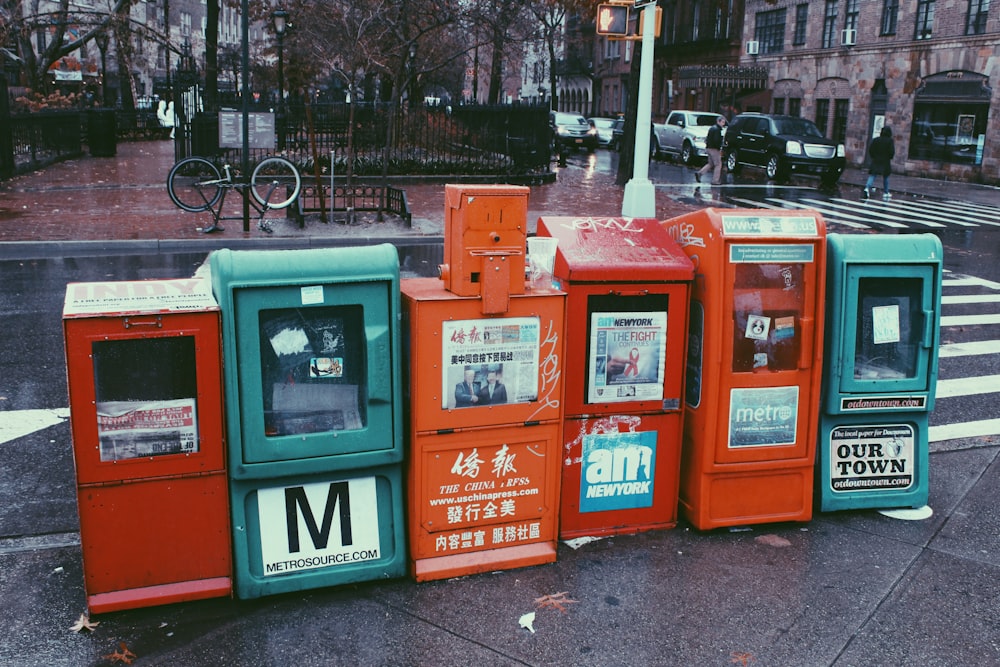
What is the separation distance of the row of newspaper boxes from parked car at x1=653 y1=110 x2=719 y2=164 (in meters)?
26.7

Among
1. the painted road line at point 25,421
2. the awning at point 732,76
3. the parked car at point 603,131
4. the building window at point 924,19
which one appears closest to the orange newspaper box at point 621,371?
the painted road line at point 25,421

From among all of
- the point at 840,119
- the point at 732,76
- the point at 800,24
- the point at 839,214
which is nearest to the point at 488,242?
the point at 839,214

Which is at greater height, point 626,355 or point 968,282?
point 626,355

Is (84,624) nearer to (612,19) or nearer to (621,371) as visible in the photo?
(621,371)

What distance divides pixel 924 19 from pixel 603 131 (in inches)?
562

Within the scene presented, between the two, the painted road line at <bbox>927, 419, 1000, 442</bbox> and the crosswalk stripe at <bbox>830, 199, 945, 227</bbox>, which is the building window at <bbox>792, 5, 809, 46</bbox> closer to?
the crosswalk stripe at <bbox>830, 199, 945, 227</bbox>

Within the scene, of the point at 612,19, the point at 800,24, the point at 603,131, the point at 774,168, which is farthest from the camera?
the point at 603,131

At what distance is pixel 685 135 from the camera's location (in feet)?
104

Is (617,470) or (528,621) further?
(617,470)

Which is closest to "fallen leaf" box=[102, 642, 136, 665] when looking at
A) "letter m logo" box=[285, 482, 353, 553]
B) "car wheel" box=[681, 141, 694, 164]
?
"letter m logo" box=[285, 482, 353, 553]

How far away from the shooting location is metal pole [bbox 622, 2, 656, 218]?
14.0 m

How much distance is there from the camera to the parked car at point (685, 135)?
31031 mm

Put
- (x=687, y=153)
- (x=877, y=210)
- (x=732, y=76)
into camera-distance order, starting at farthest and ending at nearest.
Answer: (x=732, y=76)
(x=687, y=153)
(x=877, y=210)

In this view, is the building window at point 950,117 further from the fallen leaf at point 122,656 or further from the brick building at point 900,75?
the fallen leaf at point 122,656
